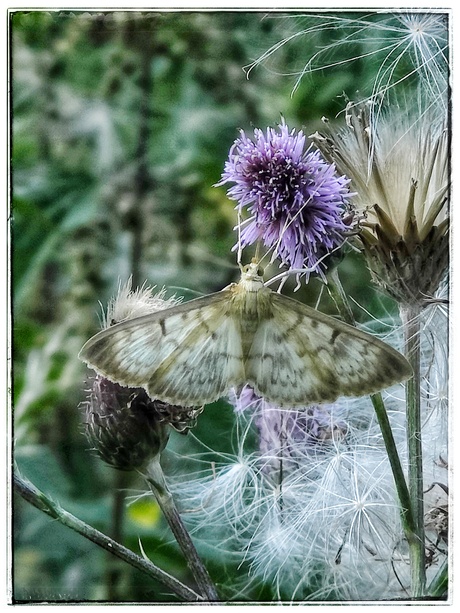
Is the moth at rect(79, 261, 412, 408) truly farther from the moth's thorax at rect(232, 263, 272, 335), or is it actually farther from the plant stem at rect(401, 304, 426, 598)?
the plant stem at rect(401, 304, 426, 598)

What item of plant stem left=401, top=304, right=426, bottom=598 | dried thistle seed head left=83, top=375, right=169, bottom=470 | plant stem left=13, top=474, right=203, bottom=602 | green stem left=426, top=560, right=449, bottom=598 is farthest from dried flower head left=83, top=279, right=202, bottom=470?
green stem left=426, top=560, right=449, bottom=598

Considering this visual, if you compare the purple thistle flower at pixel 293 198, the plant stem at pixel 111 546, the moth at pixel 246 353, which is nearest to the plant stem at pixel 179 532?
the plant stem at pixel 111 546

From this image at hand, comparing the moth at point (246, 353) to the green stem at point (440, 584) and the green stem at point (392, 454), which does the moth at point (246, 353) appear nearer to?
the green stem at point (392, 454)

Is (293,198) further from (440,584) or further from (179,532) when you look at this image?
(440,584)

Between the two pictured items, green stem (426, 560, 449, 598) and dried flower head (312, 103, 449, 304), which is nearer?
dried flower head (312, 103, 449, 304)

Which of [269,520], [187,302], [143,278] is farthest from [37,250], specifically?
[269,520]

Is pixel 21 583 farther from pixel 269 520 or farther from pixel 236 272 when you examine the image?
pixel 236 272
